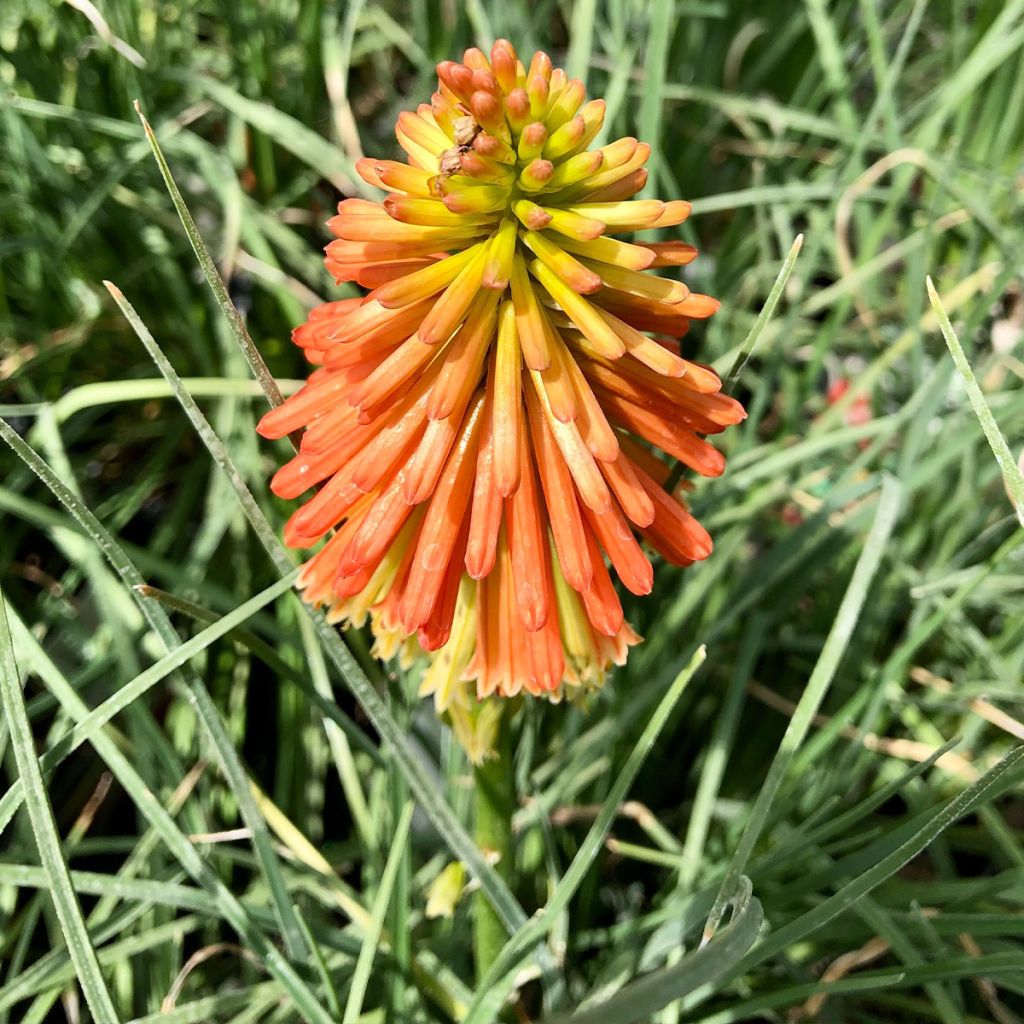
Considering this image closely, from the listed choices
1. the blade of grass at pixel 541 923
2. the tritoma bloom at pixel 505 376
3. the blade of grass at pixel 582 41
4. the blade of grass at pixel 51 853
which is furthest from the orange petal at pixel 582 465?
the blade of grass at pixel 582 41

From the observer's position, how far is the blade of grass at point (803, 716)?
1050 millimetres

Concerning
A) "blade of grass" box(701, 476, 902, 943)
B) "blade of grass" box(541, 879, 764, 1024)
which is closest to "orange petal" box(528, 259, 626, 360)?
"blade of grass" box(701, 476, 902, 943)

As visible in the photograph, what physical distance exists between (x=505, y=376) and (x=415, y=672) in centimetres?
73

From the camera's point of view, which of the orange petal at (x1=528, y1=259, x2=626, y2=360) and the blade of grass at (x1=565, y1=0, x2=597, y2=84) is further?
the blade of grass at (x1=565, y1=0, x2=597, y2=84)

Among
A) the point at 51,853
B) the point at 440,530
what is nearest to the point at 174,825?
the point at 51,853

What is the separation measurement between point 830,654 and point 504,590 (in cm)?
43

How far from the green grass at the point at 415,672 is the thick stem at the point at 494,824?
26 millimetres

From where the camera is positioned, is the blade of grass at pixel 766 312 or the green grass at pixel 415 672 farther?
the green grass at pixel 415 672

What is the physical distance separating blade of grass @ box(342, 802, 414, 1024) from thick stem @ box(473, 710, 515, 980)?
0.11 m

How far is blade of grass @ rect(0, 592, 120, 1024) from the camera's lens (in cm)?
101

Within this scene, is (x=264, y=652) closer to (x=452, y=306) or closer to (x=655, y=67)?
(x=452, y=306)

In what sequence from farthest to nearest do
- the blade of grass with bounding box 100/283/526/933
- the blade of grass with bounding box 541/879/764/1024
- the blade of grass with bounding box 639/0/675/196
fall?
1. the blade of grass with bounding box 639/0/675/196
2. the blade of grass with bounding box 100/283/526/933
3. the blade of grass with bounding box 541/879/764/1024

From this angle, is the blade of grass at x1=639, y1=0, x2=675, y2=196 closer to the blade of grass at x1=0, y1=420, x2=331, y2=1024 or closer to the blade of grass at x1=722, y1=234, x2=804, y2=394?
the blade of grass at x1=722, y1=234, x2=804, y2=394

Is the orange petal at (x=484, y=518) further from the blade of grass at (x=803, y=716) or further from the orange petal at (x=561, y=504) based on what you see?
the blade of grass at (x=803, y=716)
